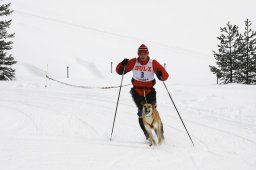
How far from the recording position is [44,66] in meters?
34.9

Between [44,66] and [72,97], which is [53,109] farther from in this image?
[44,66]

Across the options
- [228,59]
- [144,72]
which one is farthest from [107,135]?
[228,59]

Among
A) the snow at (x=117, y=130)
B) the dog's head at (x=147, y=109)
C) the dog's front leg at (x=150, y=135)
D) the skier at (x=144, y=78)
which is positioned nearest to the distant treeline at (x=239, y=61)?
the snow at (x=117, y=130)

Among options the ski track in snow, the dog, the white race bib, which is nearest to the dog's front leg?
the dog

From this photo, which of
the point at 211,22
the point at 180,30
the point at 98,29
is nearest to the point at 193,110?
the point at 98,29

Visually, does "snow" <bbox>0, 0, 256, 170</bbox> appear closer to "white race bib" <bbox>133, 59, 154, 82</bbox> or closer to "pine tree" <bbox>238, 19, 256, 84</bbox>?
"white race bib" <bbox>133, 59, 154, 82</bbox>

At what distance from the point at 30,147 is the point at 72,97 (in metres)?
7.61

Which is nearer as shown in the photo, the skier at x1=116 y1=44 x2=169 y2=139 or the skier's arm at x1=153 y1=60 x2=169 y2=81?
the skier's arm at x1=153 y1=60 x2=169 y2=81

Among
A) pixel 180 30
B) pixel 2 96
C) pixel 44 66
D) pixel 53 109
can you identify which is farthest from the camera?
pixel 180 30

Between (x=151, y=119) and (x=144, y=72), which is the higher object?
(x=144, y=72)

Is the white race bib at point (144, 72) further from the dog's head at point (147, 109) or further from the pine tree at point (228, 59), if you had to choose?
the pine tree at point (228, 59)

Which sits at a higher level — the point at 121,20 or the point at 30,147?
the point at 121,20

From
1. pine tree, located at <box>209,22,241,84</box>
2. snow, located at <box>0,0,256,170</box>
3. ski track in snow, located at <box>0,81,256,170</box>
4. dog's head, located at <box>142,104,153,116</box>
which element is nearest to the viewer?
snow, located at <box>0,0,256,170</box>

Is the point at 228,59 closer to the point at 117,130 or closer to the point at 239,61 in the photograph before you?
the point at 239,61
